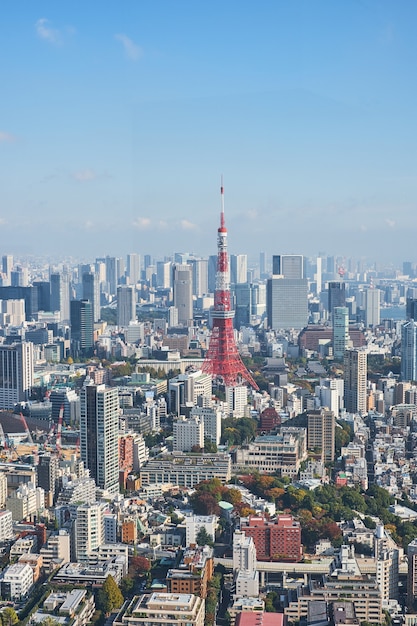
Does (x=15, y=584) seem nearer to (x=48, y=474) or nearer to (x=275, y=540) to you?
(x=275, y=540)

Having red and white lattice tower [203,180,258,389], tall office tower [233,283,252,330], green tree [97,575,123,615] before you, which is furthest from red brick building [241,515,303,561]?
tall office tower [233,283,252,330]

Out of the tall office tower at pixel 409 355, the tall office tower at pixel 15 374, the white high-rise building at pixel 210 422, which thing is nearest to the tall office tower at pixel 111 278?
the tall office tower at pixel 15 374

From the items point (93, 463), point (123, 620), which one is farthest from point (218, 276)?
point (123, 620)

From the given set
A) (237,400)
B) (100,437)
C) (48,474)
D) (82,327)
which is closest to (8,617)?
(48,474)

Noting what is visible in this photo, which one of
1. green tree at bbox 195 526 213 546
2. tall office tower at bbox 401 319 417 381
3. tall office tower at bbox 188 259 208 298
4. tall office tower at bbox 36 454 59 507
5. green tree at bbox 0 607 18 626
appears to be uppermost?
tall office tower at bbox 188 259 208 298

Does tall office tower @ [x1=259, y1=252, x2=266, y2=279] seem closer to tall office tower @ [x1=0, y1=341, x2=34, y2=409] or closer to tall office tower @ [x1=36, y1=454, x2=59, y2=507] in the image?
tall office tower @ [x1=0, y1=341, x2=34, y2=409]

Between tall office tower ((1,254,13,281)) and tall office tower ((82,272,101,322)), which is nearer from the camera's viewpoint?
tall office tower ((1,254,13,281))

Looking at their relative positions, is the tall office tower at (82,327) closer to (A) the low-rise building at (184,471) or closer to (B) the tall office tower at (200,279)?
(B) the tall office tower at (200,279)
